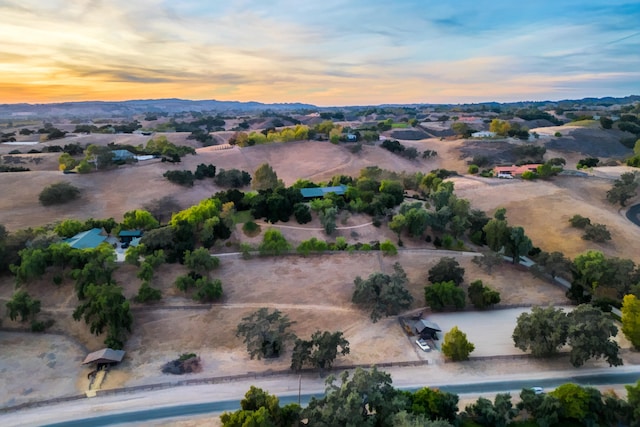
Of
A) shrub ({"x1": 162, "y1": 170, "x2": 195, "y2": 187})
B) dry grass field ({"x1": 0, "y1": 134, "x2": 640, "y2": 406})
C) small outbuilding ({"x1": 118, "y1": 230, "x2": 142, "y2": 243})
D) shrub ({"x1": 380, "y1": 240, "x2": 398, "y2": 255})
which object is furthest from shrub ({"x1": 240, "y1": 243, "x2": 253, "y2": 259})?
shrub ({"x1": 162, "y1": 170, "x2": 195, "y2": 187})

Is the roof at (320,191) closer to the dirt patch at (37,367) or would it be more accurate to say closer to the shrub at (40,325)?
the shrub at (40,325)

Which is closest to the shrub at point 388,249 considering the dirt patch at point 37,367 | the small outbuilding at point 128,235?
the small outbuilding at point 128,235

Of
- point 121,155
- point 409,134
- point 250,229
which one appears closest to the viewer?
point 250,229

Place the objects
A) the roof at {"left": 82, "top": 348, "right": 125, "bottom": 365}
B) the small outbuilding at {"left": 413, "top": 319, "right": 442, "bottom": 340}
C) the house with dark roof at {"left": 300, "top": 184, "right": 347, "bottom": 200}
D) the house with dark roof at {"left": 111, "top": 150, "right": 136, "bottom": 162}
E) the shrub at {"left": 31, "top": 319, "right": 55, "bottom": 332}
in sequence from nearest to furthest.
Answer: the roof at {"left": 82, "top": 348, "right": 125, "bottom": 365}
the small outbuilding at {"left": 413, "top": 319, "right": 442, "bottom": 340}
the shrub at {"left": 31, "top": 319, "right": 55, "bottom": 332}
the house with dark roof at {"left": 300, "top": 184, "right": 347, "bottom": 200}
the house with dark roof at {"left": 111, "top": 150, "right": 136, "bottom": 162}

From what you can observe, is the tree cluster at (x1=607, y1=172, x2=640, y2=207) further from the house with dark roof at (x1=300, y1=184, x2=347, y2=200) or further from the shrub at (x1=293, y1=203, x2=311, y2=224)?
the shrub at (x1=293, y1=203, x2=311, y2=224)

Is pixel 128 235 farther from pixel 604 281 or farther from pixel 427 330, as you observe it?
pixel 604 281

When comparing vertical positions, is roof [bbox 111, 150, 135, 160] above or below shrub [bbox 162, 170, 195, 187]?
above

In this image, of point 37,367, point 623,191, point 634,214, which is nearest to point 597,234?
point 634,214
